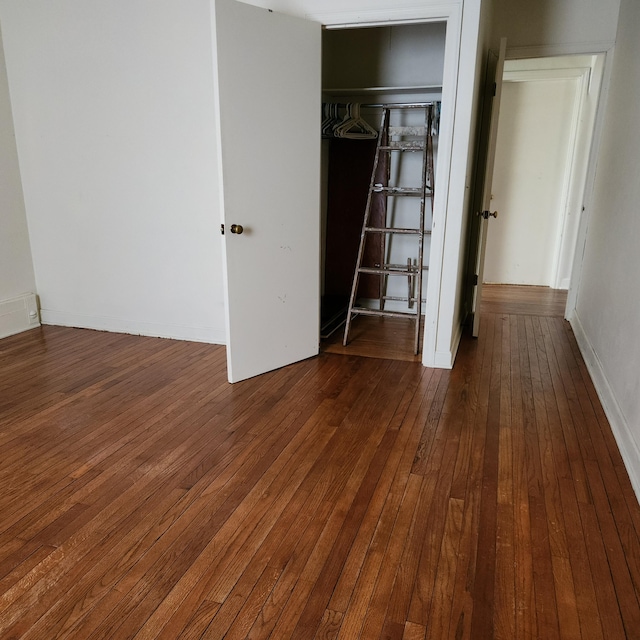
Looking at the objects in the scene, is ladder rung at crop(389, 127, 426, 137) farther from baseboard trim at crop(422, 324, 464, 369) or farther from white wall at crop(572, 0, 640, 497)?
baseboard trim at crop(422, 324, 464, 369)

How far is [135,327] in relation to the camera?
397cm

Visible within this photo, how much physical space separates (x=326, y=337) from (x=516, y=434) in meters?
1.72

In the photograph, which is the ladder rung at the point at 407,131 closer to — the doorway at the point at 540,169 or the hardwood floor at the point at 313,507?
the hardwood floor at the point at 313,507

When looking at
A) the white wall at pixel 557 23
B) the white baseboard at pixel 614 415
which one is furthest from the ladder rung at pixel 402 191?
the white baseboard at pixel 614 415

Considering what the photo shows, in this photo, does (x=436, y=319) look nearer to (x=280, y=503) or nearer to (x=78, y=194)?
(x=280, y=503)

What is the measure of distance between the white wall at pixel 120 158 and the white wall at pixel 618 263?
252cm

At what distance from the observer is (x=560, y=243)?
5.84 metres

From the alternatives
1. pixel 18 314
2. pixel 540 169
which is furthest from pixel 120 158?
pixel 540 169

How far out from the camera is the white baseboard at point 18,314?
12.7ft

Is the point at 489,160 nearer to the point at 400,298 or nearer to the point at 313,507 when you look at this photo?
the point at 400,298

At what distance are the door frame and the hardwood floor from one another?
0.34m

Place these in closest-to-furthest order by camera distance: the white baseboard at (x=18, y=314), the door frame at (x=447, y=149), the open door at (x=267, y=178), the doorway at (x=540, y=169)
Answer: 1. the open door at (x=267, y=178)
2. the door frame at (x=447, y=149)
3. the white baseboard at (x=18, y=314)
4. the doorway at (x=540, y=169)

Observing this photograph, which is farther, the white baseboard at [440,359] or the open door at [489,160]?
the open door at [489,160]

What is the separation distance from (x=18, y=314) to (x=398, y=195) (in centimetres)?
316
